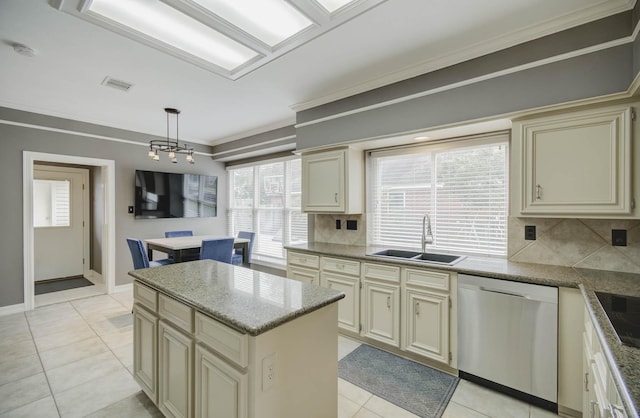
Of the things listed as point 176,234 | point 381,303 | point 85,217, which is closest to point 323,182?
point 381,303

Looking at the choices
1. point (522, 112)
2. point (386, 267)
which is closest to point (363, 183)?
point (386, 267)

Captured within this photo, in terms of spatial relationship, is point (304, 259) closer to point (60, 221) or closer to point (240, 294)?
point (240, 294)

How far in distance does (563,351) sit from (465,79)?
6.95 ft

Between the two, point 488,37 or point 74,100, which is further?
point 74,100

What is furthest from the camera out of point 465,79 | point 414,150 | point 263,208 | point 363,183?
point 263,208

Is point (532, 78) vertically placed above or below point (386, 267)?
above

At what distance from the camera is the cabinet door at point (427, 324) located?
7.75 feet

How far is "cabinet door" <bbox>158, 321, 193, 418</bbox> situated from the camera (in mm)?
1567

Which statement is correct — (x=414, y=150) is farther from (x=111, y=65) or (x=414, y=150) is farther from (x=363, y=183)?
(x=111, y=65)

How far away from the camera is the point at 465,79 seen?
2.40 metres

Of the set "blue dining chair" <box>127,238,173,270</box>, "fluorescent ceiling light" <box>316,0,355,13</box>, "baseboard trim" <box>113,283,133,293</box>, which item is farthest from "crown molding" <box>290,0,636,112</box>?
"baseboard trim" <box>113,283,133,293</box>

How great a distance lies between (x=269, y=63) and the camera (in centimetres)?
256

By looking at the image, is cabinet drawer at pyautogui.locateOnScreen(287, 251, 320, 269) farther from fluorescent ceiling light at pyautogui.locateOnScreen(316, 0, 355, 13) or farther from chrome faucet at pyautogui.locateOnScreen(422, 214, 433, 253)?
fluorescent ceiling light at pyautogui.locateOnScreen(316, 0, 355, 13)

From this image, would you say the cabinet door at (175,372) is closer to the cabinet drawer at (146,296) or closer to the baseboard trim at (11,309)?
the cabinet drawer at (146,296)
